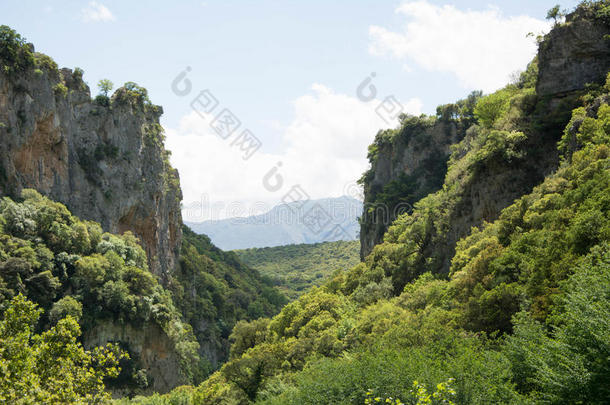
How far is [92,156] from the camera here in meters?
66.8

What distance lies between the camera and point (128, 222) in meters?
72.8

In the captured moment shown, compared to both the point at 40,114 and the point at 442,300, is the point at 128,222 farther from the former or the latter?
the point at 442,300

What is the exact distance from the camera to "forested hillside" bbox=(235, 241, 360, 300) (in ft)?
454

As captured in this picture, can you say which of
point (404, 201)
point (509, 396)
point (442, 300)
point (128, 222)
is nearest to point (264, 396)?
point (442, 300)

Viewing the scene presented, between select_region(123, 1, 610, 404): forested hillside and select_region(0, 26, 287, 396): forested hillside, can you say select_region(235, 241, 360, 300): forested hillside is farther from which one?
select_region(123, 1, 610, 404): forested hillside

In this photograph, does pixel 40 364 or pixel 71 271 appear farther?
pixel 71 271

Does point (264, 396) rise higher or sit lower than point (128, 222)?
lower

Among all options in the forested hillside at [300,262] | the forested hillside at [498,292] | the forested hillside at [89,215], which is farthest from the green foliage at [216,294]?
the forested hillside at [498,292]

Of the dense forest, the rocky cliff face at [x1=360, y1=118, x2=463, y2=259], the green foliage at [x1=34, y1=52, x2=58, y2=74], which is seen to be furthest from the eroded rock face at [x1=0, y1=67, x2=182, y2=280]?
the rocky cliff face at [x1=360, y1=118, x2=463, y2=259]

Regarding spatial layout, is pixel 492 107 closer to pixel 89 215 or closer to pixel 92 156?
pixel 89 215

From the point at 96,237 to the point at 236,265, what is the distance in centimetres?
6683

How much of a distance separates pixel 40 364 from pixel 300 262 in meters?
158

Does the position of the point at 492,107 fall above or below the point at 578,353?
above

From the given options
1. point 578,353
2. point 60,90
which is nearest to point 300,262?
point 60,90
